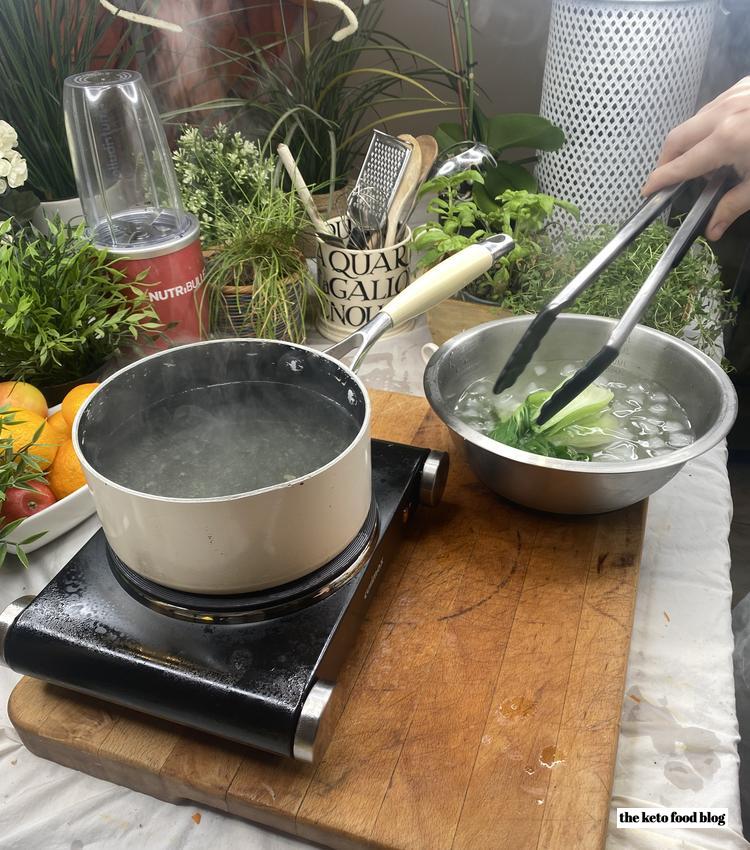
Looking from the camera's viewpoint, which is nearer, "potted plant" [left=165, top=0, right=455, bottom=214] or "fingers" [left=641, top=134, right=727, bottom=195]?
"fingers" [left=641, top=134, right=727, bottom=195]

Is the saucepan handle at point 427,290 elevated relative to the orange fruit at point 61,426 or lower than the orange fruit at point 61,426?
elevated

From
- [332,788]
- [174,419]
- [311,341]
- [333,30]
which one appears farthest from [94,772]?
[333,30]

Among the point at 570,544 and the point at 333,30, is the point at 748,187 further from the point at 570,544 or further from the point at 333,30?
the point at 333,30

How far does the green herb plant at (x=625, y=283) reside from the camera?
1.04 metres

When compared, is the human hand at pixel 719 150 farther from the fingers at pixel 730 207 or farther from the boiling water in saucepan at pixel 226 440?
the boiling water in saucepan at pixel 226 440

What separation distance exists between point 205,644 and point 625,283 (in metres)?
0.81

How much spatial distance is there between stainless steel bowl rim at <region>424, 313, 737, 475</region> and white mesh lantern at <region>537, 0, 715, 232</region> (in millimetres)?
499

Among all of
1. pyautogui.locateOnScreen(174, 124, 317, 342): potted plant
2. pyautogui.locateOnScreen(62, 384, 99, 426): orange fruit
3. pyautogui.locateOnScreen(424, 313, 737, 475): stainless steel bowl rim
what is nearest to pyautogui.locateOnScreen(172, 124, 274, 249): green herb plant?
pyautogui.locateOnScreen(174, 124, 317, 342): potted plant

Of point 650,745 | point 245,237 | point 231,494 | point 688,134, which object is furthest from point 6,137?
point 650,745

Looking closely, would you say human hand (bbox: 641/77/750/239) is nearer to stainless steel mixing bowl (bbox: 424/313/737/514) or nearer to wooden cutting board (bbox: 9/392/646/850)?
stainless steel mixing bowl (bbox: 424/313/737/514)

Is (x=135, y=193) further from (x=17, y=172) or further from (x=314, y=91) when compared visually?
(x=314, y=91)

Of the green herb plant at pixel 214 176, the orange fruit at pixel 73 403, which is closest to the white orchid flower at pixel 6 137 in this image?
the green herb plant at pixel 214 176

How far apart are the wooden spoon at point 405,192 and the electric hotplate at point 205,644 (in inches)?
26.2

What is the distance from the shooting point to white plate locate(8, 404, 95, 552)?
761 mm
